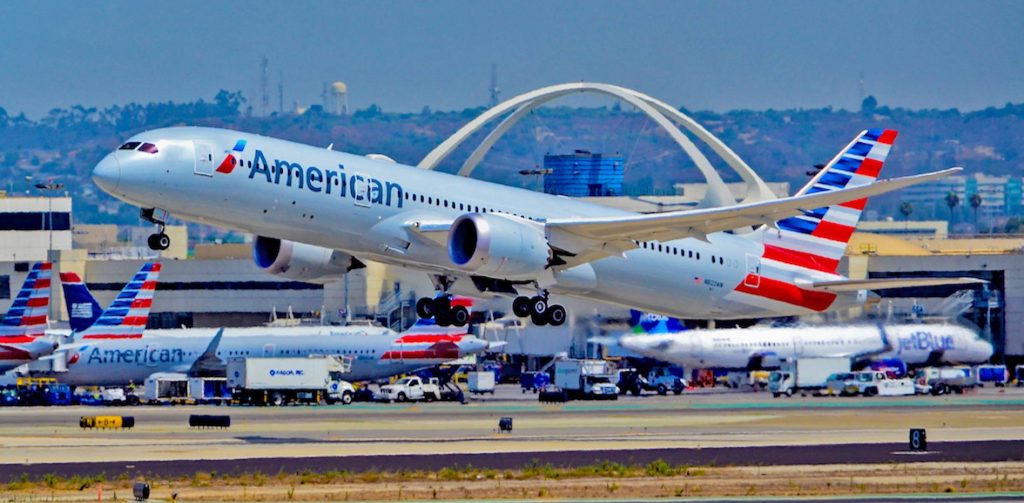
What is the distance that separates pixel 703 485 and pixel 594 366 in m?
59.5

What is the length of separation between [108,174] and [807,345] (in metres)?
61.9

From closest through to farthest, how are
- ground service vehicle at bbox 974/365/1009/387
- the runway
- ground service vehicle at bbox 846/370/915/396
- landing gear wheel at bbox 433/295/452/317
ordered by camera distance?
the runway, landing gear wheel at bbox 433/295/452/317, ground service vehicle at bbox 846/370/915/396, ground service vehicle at bbox 974/365/1009/387

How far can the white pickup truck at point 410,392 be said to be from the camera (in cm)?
9538

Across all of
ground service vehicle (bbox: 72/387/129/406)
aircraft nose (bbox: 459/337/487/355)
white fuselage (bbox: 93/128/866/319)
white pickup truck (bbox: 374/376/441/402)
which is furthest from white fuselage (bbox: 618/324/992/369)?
white fuselage (bbox: 93/128/866/319)

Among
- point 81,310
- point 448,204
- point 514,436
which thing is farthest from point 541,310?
point 81,310

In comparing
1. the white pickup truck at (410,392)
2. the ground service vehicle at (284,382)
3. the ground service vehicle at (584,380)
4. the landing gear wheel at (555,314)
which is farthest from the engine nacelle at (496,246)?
the white pickup truck at (410,392)

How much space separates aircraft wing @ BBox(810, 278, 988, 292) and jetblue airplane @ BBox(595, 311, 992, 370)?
35964 mm

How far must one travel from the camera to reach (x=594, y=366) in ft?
A: 334

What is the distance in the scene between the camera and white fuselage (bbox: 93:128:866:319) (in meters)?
48.0

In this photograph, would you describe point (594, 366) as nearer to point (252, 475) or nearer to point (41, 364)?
point (41, 364)

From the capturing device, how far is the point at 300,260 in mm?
56625

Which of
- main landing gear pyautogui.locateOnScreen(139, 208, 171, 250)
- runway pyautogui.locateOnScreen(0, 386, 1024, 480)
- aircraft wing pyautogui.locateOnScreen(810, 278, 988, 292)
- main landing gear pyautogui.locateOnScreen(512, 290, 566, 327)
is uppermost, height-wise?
main landing gear pyautogui.locateOnScreen(139, 208, 171, 250)

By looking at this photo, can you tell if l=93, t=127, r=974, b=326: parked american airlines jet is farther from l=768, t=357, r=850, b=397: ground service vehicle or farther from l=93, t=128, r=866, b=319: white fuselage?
l=768, t=357, r=850, b=397: ground service vehicle

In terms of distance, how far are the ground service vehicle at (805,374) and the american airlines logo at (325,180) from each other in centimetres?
5133
